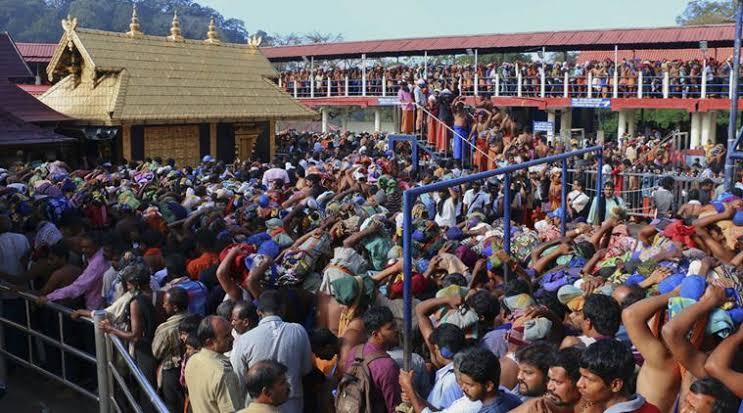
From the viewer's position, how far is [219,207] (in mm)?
8766

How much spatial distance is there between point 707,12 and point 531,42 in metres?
28.7

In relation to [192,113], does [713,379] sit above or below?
below

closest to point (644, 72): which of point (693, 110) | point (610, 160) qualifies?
point (693, 110)

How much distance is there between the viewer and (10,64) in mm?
18188

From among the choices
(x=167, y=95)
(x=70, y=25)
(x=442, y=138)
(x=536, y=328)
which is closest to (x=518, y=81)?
(x=442, y=138)

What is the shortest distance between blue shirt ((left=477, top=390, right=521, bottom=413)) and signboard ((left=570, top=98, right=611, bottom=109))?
892 inches

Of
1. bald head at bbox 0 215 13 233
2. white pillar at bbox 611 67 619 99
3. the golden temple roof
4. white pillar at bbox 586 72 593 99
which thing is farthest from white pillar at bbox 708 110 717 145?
bald head at bbox 0 215 13 233

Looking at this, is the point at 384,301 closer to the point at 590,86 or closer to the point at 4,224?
the point at 4,224

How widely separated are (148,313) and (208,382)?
1.23 m

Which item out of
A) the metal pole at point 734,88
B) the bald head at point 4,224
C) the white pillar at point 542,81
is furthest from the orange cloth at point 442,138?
the white pillar at point 542,81

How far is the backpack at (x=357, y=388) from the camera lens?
4.07 m

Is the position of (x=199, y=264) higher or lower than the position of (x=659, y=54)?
lower

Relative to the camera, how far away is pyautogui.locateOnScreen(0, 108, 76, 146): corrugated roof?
1423 centimetres

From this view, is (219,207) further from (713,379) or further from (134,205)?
(713,379)
